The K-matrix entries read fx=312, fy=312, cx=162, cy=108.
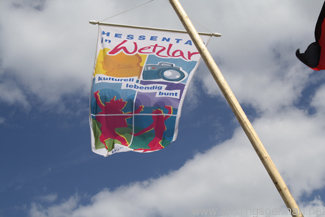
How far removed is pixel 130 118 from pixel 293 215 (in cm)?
860

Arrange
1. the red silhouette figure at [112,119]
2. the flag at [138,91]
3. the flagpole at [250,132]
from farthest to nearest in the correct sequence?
1. the red silhouette figure at [112,119]
2. the flag at [138,91]
3. the flagpole at [250,132]

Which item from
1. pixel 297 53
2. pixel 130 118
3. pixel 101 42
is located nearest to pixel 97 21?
pixel 101 42

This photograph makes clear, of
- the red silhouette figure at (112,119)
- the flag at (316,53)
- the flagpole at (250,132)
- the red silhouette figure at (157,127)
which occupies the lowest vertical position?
the flagpole at (250,132)

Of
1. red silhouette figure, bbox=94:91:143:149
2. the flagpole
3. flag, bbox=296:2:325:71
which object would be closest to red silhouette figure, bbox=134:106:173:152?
red silhouette figure, bbox=94:91:143:149

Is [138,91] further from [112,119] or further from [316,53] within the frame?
[316,53]

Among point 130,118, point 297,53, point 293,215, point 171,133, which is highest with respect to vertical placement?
point 130,118

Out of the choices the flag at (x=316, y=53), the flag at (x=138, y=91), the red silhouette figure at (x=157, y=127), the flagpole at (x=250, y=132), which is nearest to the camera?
the flagpole at (x=250, y=132)

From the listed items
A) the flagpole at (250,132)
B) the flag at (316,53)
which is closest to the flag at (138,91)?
the flagpole at (250,132)

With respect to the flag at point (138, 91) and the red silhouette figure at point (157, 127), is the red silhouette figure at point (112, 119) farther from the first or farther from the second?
the red silhouette figure at point (157, 127)

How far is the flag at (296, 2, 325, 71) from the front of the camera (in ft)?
24.9

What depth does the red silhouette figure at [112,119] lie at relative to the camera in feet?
41.8

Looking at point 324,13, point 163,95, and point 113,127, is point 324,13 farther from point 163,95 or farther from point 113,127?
point 113,127

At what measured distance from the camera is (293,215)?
528cm

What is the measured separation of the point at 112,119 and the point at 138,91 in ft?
5.26
